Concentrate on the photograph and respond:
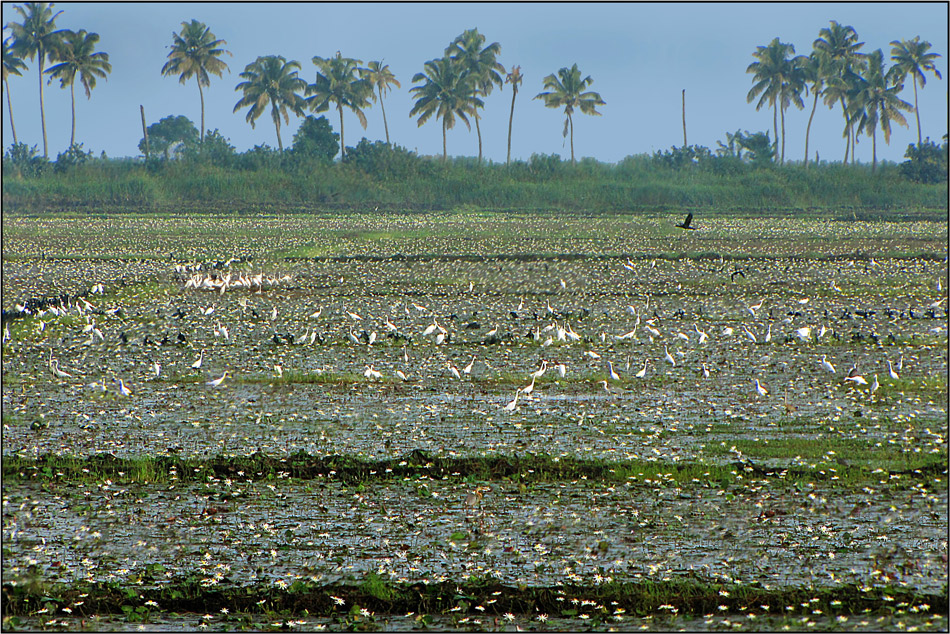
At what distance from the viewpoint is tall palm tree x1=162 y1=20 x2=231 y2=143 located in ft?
261

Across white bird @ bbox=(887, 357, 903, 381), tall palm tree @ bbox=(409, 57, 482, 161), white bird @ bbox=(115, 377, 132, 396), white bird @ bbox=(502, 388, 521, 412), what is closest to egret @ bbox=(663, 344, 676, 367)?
white bird @ bbox=(887, 357, 903, 381)

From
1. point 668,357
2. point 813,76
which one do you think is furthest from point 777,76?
point 668,357

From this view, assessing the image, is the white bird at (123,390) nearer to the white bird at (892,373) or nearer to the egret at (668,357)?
the egret at (668,357)

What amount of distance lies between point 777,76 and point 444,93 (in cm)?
2530

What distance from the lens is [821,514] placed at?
7.70m

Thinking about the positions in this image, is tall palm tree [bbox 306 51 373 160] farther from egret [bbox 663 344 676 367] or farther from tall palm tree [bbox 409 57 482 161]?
egret [bbox 663 344 676 367]

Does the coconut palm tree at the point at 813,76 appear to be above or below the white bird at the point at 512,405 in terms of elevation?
above

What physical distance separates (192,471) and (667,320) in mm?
10409

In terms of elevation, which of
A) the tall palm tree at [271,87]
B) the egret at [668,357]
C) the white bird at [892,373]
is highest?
the tall palm tree at [271,87]

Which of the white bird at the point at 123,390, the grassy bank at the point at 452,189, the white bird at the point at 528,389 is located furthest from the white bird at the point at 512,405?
the grassy bank at the point at 452,189

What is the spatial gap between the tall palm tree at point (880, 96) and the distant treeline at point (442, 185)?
10.2m

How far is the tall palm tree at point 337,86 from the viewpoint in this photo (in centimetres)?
8106

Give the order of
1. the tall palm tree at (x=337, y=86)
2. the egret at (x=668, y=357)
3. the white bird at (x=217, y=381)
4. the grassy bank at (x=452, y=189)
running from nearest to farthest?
→ the white bird at (x=217, y=381) < the egret at (x=668, y=357) < the grassy bank at (x=452, y=189) < the tall palm tree at (x=337, y=86)

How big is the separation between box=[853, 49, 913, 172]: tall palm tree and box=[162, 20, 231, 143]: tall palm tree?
Answer: 45767 mm
